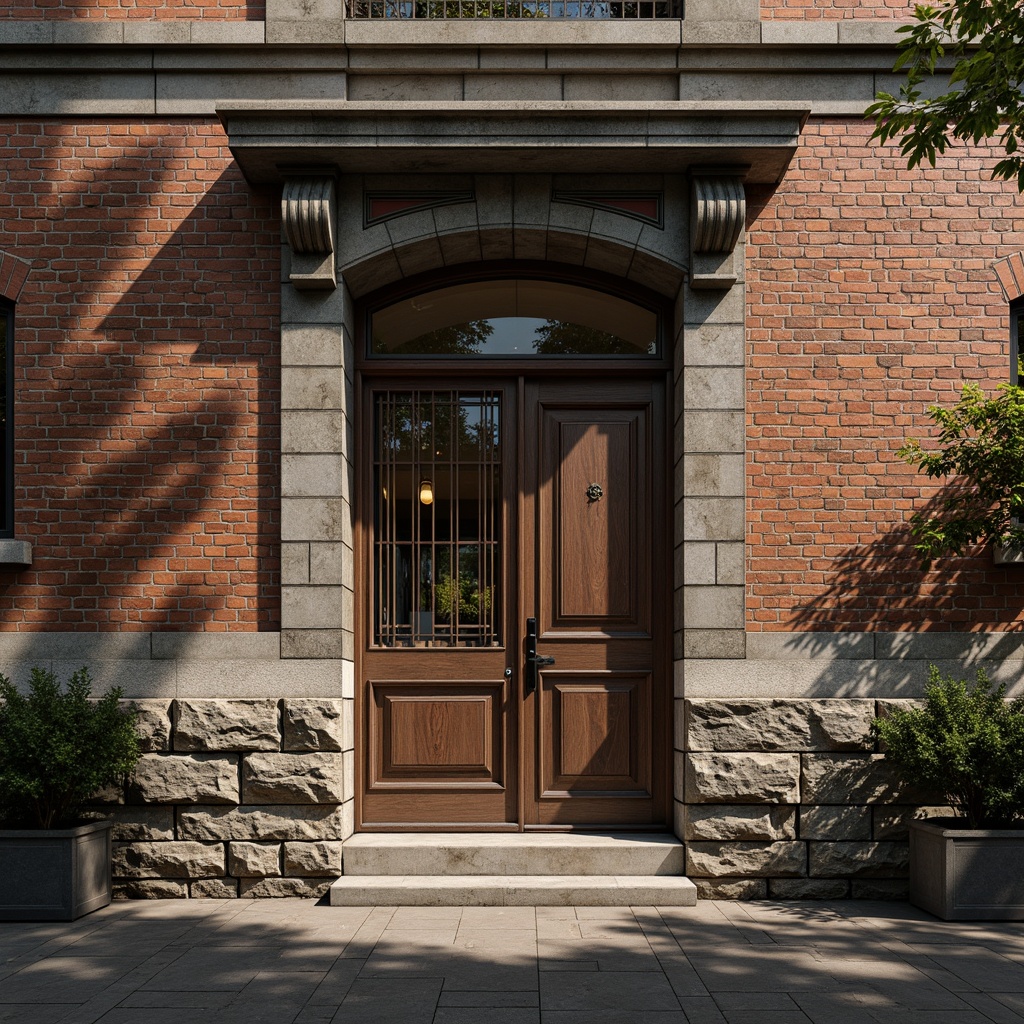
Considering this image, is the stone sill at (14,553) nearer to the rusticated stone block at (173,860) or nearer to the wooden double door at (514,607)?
the rusticated stone block at (173,860)

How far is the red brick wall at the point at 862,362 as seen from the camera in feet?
22.8

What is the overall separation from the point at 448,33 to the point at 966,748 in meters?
5.64

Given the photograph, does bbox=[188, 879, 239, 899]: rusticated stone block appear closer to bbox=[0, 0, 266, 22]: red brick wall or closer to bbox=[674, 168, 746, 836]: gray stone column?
bbox=[674, 168, 746, 836]: gray stone column

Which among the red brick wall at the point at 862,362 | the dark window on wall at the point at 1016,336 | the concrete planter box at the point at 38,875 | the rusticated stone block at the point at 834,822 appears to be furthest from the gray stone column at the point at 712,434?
the concrete planter box at the point at 38,875

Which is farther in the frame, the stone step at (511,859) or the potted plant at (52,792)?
the stone step at (511,859)

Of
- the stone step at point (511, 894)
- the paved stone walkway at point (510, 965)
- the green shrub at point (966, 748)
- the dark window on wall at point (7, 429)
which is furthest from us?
the dark window on wall at point (7, 429)

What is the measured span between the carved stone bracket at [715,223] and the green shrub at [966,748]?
9.89 feet

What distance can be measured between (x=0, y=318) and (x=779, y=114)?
5.51m

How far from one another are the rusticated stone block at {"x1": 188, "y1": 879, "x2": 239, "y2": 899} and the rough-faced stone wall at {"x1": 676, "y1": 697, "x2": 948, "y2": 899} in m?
2.99

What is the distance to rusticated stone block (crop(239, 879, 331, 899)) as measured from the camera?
6664mm

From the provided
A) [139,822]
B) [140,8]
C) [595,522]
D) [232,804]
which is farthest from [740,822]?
[140,8]

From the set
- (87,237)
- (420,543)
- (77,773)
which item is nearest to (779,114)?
(420,543)

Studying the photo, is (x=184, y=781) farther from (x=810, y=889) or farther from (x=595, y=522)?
(x=810, y=889)

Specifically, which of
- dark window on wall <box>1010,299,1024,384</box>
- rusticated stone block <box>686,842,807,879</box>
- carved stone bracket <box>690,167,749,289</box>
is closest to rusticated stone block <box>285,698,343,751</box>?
rusticated stone block <box>686,842,807,879</box>
